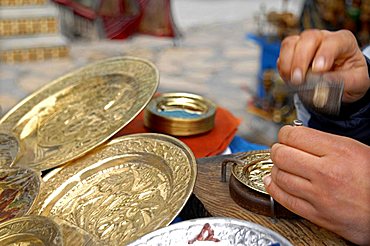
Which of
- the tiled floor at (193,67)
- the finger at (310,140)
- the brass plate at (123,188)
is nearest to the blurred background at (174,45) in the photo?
the tiled floor at (193,67)

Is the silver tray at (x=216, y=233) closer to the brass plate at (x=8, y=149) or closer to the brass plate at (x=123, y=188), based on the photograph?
the brass plate at (x=123, y=188)

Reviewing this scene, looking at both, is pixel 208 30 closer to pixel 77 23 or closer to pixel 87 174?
pixel 77 23

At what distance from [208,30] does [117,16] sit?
53.4 inches

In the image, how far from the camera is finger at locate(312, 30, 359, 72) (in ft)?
3.06

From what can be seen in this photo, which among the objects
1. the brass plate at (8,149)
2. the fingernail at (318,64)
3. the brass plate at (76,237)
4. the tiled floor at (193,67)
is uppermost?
the fingernail at (318,64)

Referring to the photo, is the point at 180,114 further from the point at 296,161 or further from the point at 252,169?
the point at 296,161

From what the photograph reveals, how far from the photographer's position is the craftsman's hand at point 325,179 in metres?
0.71

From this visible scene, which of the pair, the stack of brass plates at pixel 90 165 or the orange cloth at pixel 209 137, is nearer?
the stack of brass plates at pixel 90 165

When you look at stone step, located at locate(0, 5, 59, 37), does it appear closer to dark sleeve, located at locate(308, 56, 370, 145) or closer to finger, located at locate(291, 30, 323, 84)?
dark sleeve, located at locate(308, 56, 370, 145)

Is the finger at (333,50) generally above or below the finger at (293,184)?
above

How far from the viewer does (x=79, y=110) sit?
129cm

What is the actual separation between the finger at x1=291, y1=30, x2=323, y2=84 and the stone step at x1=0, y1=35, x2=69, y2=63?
429cm

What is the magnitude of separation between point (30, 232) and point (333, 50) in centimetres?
59

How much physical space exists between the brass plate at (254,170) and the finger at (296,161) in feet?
0.36
